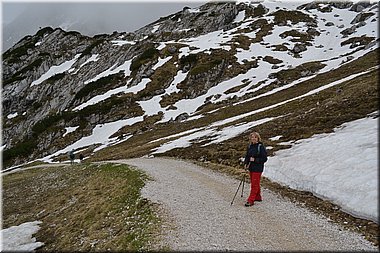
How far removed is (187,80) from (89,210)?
7911 centimetres

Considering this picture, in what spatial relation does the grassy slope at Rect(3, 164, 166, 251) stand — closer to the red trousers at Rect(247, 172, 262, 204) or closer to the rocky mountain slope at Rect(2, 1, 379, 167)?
the red trousers at Rect(247, 172, 262, 204)

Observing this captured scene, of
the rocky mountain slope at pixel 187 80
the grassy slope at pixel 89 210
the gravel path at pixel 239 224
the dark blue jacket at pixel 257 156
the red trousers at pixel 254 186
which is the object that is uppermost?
the rocky mountain slope at pixel 187 80

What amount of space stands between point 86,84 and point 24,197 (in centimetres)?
8502

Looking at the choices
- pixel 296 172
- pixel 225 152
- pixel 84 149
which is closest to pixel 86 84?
pixel 84 149

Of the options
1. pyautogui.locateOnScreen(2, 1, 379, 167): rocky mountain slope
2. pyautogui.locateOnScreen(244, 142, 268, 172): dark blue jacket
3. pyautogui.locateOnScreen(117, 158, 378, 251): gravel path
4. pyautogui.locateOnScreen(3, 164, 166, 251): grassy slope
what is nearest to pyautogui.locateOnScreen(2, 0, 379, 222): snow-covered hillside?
pyautogui.locateOnScreen(2, 1, 379, 167): rocky mountain slope

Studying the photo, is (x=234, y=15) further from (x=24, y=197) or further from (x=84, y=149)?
(x=24, y=197)

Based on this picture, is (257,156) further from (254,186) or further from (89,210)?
(89,210)

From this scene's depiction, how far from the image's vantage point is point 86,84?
113 m

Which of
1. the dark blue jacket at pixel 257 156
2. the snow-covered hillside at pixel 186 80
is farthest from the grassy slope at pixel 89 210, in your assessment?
the snow-covered hillside at pixel 186 80

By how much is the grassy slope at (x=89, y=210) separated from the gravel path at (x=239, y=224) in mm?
1172

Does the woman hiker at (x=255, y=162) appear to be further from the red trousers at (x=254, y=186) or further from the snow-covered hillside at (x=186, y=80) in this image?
the snow-covered hillside at (x=186, y=80)

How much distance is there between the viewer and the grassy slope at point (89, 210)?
15.0 meters

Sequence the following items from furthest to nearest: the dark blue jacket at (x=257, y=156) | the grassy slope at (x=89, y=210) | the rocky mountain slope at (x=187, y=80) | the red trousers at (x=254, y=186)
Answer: the rocky mountain slope at (x=187, y=80)
the red trousers at (x=254, y=186)
the dark blue jacket at (x=257, y=156)
the grassy slope at (x=89, y=210)

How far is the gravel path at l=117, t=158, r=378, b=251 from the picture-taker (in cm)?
1217
